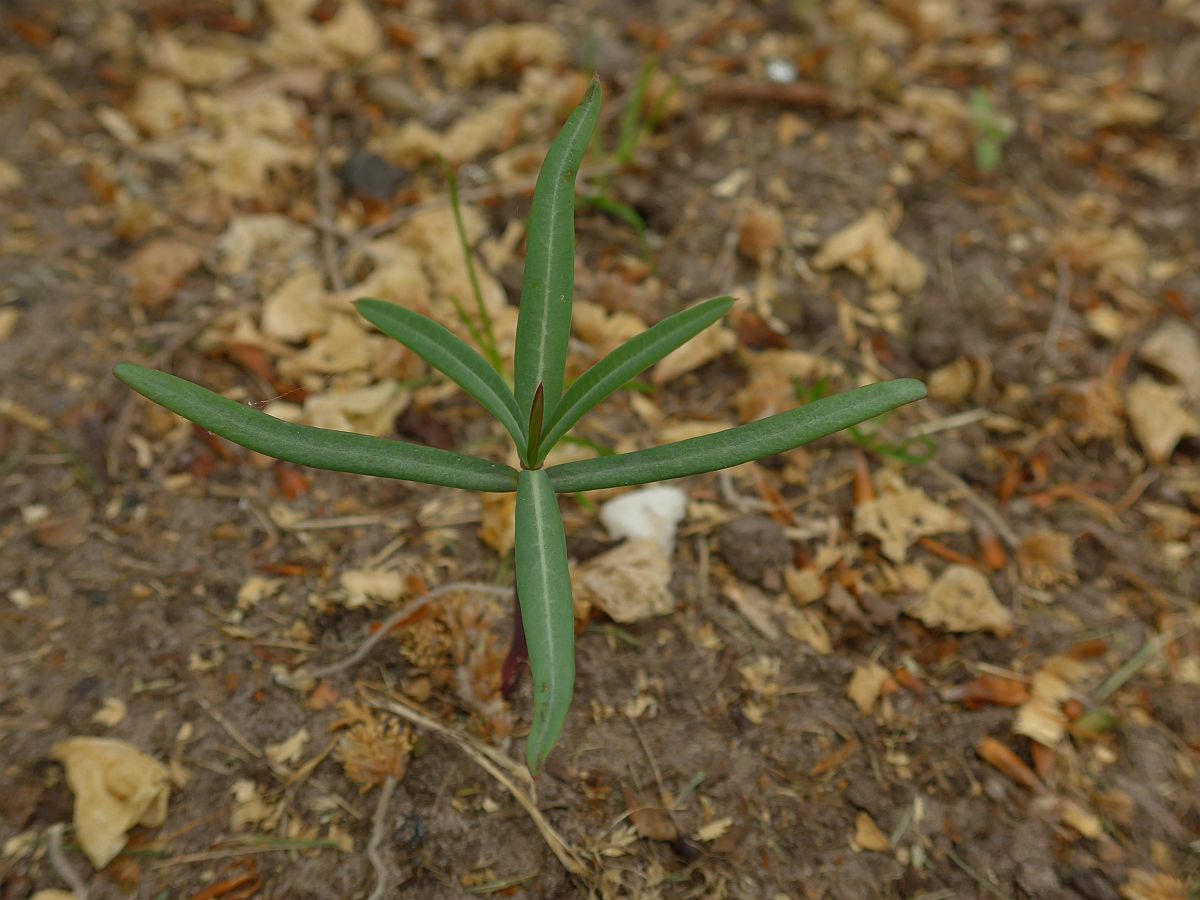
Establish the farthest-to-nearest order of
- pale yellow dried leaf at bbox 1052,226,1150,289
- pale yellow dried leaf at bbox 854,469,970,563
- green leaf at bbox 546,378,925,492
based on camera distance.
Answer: pale yellow dried leaf at bbox 1052,226,1150,289
pale yellow dried leaf at bbox 854,469,970,563
green leaf at bbox 546,378,925,492

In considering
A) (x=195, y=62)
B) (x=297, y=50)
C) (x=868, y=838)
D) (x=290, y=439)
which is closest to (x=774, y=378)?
(x=868, y=838)

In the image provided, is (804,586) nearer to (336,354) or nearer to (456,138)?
(336,354)

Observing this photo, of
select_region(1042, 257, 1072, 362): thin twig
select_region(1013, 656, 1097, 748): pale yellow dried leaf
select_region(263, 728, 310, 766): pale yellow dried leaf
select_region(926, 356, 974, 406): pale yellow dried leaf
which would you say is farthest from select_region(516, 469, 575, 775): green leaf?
select_region(1042, 257, 1072, 362): thin twig

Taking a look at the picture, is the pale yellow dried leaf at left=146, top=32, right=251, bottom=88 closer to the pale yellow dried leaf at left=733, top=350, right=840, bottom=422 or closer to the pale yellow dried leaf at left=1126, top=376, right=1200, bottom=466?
the pale yellow dried leaf at left=733, top=350, right=840, bottom=422

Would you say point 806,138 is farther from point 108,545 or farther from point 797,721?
point 108,545

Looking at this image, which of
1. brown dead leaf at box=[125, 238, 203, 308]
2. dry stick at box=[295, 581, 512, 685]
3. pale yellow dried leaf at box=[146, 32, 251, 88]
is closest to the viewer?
dry stick at box=[295, 581, 512, 685]

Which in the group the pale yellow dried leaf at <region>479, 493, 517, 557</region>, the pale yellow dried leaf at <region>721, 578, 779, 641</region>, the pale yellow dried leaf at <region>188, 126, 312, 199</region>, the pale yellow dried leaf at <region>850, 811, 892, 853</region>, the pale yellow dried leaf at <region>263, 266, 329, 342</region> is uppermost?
the pale yellow dried leaf at <region>188, 126, 312, 199</region>
